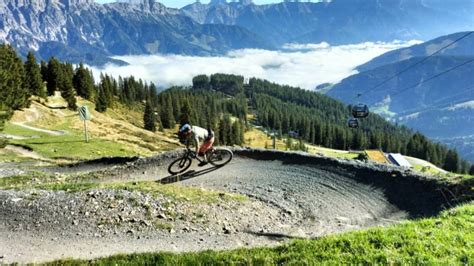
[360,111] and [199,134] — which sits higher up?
[360,111]

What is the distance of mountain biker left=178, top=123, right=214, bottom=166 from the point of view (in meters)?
24.3

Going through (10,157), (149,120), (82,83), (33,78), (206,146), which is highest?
(82,83)

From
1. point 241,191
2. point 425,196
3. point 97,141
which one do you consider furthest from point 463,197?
point 97,141

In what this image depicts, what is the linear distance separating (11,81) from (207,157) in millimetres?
52125

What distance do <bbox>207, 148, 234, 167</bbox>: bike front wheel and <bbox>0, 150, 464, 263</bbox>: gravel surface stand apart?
1.03 meters

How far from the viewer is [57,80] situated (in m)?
101

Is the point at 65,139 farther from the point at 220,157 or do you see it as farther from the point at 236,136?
the point at 236,136

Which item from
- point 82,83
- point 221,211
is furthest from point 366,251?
point 82,83

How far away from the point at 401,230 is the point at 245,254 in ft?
16.4

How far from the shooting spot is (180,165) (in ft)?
94.0

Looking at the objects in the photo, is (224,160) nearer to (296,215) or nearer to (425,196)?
(296,215)

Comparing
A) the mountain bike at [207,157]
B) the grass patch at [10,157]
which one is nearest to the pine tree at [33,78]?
the grass patch at [10,157]

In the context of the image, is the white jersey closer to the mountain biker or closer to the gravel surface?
the mountain biker

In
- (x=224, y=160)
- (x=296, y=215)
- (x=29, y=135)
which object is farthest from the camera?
(x=29, y=135)
